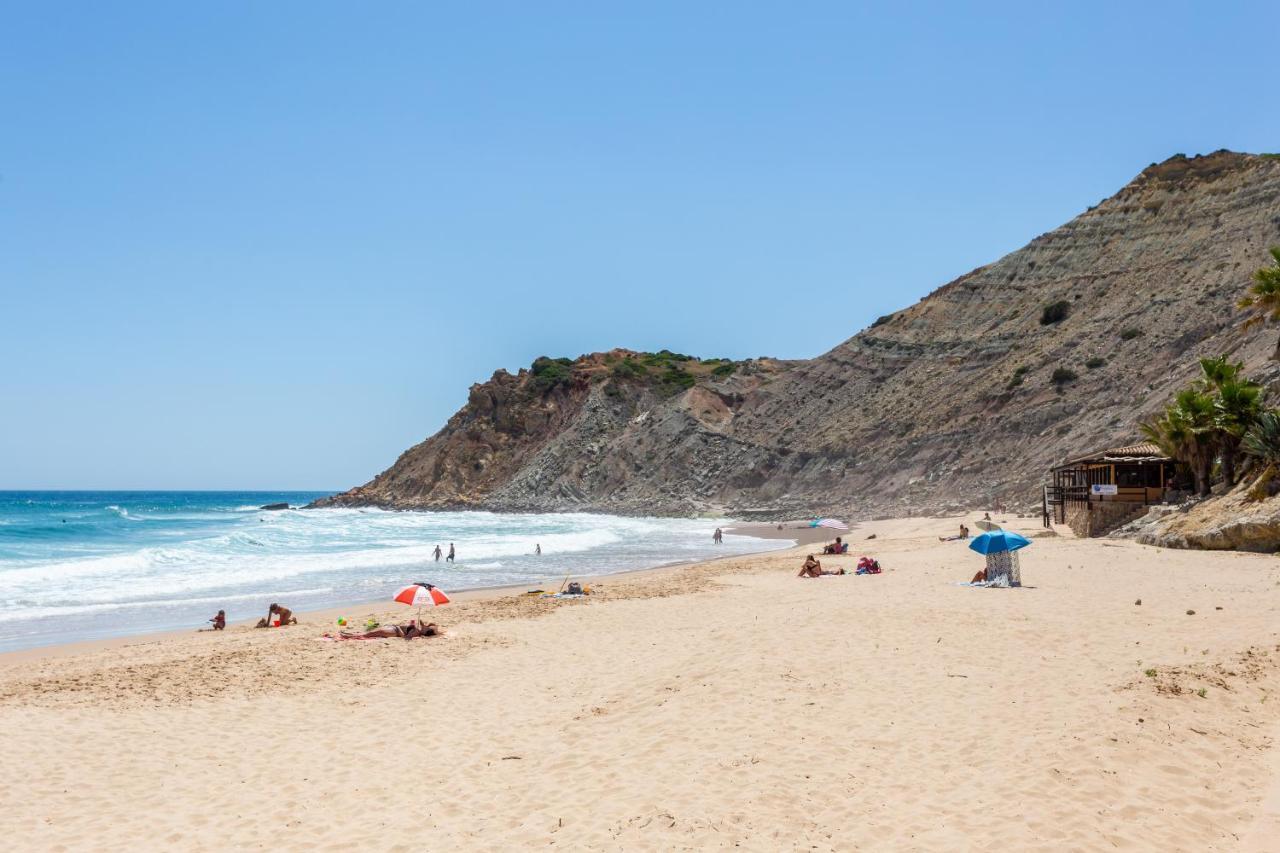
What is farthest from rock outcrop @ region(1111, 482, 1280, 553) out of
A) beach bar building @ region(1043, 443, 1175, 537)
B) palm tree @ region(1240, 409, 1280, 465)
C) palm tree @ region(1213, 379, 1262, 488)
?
beach bar building @ region(1043, 443, 1175, 537)

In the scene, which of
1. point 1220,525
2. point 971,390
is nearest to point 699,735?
point 1220,525

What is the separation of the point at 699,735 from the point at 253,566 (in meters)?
27.3

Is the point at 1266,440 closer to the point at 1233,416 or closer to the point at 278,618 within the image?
the point at 1233,416

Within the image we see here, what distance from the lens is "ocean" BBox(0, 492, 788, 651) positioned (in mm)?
20688

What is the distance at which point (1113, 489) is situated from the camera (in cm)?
2702

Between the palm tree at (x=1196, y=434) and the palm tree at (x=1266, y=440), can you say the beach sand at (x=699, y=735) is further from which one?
the palm tree at (x=1196, y=434)

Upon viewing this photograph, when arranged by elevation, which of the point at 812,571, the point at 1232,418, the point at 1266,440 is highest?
the point at 1232,418

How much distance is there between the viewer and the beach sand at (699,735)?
247 inches

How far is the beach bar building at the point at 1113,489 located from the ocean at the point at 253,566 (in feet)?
39.9

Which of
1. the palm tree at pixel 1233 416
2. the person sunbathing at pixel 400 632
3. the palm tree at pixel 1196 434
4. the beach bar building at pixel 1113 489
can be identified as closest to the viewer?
the person sunbathing at pixel 400 632

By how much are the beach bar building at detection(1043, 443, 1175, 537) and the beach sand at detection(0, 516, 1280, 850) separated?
12.8m

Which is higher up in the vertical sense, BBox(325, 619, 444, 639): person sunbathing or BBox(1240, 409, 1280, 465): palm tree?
BBox(1240, 409, 1280, 465): palm tree

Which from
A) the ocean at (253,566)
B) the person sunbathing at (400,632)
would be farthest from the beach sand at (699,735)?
the ocean at (253,566)

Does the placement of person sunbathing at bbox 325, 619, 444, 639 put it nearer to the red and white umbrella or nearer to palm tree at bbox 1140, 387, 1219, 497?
the red and white umbrella
